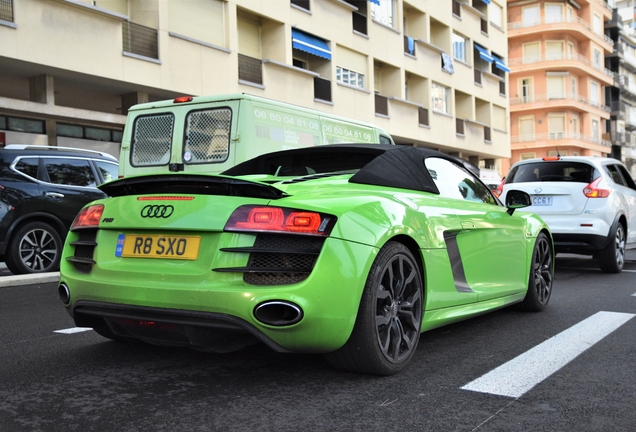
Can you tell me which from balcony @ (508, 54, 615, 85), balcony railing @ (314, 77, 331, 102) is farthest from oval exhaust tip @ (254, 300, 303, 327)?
balcony @ (508, 54, 615, 85)

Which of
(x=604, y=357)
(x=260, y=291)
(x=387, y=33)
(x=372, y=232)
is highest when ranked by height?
(x=387, y=33)

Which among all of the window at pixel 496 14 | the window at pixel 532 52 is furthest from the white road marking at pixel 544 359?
the window at pixel 532 52

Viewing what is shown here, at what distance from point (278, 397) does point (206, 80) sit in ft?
54.5

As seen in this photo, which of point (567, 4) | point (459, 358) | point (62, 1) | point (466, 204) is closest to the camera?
point (459, 358)

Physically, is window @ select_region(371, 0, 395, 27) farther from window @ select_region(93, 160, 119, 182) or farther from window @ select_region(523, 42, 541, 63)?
window @ select_region(523, 42, 541, 63)

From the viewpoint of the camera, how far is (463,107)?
3578cm

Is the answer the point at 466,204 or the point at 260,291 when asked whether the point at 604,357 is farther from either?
the point at 260,291

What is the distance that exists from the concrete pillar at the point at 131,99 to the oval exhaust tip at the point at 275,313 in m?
15.7

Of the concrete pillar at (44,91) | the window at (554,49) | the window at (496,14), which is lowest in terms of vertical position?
the concrete pillar at (44,91)

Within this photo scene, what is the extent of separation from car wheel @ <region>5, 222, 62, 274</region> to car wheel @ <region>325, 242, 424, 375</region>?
271 inches

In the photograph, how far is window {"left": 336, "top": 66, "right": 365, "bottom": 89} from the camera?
25.3m

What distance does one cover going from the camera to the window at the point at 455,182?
190 inches

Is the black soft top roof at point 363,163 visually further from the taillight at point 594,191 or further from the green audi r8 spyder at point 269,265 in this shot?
the taillight at point 594,191

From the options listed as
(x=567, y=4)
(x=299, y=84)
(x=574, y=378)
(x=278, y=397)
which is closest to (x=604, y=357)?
(x=574, y=378)
